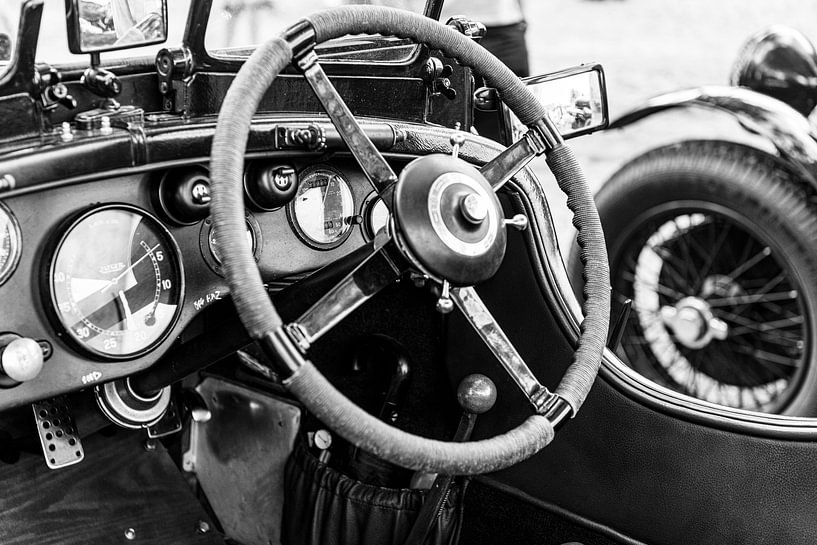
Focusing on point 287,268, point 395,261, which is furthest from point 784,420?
point 287,268

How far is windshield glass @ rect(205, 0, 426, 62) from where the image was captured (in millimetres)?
1831

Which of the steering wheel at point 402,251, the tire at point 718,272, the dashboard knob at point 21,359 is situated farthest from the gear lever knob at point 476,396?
the tire at point 718,272

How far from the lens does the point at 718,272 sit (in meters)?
3.36

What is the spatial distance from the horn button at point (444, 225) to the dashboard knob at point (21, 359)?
0.60 metres

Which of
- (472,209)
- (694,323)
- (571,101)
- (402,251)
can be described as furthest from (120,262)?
(694,323)

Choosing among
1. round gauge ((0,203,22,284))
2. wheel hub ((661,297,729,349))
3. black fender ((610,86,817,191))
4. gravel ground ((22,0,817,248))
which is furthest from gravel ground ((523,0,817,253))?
round gauge ((0,203,22,284))

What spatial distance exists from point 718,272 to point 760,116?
0.56 m

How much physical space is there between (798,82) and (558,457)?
2287 millimetres

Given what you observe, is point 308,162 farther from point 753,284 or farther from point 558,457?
point 753,284

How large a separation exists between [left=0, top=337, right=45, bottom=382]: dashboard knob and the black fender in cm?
248

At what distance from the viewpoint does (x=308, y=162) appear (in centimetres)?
180

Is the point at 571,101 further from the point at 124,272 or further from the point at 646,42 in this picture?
the point at 646,42

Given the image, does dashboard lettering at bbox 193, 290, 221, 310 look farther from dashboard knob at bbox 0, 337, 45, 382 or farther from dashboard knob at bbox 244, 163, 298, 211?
dashboard knob at bbox 0, 337, 45, 382

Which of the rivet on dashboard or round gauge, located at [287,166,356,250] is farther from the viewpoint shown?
round gauge, located at [287,166,356,250]
